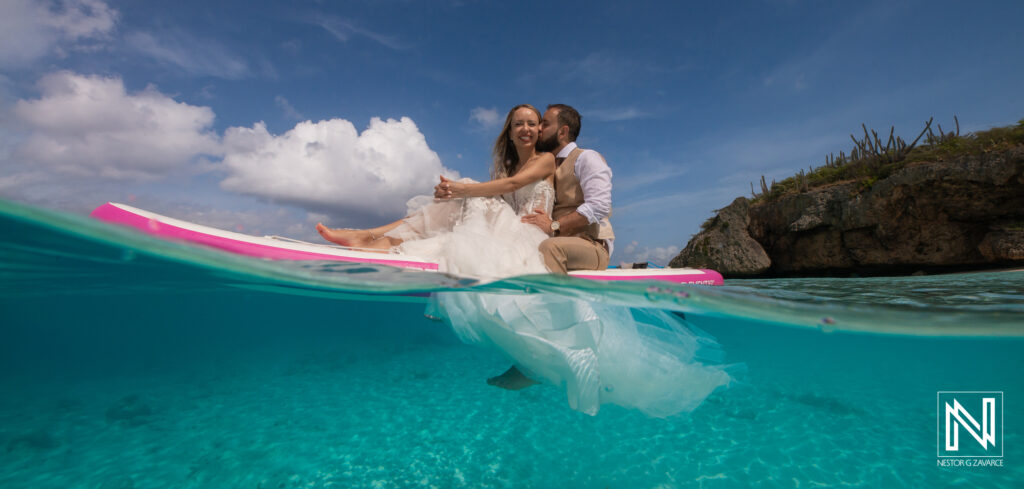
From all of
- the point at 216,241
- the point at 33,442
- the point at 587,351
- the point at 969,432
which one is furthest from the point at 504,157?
the point at 969,432

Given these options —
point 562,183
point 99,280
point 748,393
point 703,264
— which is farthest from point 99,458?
point 703,264

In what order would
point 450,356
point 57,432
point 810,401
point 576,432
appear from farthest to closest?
1. point 450,356
2. point 810,401
3. point 57,432
4. point 576,432

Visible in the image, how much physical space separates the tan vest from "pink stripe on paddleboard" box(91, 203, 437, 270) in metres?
1.40

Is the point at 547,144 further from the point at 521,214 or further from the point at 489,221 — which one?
the point at 489,221

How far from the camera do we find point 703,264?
57.6 feet

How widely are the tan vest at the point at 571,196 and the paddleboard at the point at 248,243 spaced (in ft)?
1.32

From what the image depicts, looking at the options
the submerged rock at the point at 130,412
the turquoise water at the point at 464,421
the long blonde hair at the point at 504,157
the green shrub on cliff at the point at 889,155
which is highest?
the green shrub on cliff at the point at 889,155

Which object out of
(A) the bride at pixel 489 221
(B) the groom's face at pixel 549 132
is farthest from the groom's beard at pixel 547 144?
(A) the bride at pixel 489 221

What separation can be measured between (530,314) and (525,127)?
174 cm

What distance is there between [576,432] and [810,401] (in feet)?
13.1

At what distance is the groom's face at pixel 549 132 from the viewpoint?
3.93 m

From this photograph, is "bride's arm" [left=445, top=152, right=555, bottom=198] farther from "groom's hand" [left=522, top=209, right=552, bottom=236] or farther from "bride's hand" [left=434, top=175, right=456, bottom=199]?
"groom's hand" [left=522, top=209, right=552, bottom=236]

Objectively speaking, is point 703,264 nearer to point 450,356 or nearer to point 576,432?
point 450,356

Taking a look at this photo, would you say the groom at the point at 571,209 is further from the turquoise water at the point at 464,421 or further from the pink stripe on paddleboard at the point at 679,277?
the turquoise water at the point at 464,421
